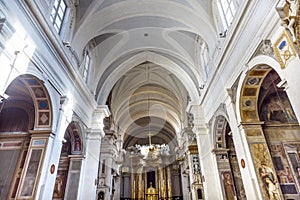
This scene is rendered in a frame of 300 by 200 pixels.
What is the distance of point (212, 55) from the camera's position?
313 inches

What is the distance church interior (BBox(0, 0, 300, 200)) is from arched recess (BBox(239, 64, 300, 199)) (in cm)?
3

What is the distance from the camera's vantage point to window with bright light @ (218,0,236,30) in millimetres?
6671

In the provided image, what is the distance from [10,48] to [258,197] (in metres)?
6.65

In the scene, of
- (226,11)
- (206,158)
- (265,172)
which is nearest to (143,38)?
(226,11)

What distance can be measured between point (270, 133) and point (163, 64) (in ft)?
21.9

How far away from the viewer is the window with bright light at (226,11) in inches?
263

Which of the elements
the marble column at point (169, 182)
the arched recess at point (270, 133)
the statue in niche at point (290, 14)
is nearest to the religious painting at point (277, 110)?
the arched recess at point (270, 133)

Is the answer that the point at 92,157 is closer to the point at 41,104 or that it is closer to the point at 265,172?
the point at 41,104

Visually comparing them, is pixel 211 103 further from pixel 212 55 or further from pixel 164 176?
pixel 164 176

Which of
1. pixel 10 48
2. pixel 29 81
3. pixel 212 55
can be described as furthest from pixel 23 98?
pixel 212 55

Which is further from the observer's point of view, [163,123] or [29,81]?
[163,123]

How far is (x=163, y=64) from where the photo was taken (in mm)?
11469

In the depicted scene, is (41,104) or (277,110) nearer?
(41,104)

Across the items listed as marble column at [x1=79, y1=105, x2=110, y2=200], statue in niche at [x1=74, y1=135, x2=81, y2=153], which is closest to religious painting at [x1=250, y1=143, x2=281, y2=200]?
marble column at [x1=79, y1=105, x2=110, y2=200]
